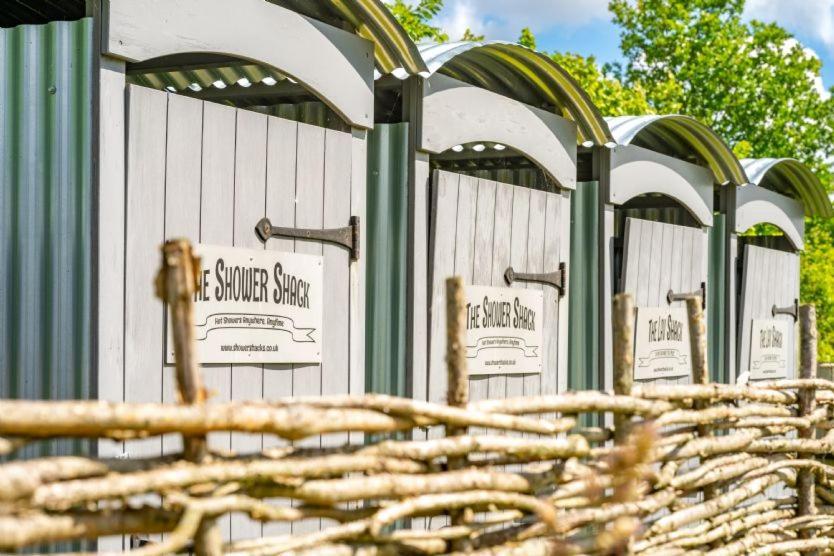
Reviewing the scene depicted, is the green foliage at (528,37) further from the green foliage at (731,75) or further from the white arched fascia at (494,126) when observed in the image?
the white arched fascia at (494,126)

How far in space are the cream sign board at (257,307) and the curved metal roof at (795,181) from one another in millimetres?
5568

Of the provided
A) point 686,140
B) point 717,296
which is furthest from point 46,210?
point 717,296

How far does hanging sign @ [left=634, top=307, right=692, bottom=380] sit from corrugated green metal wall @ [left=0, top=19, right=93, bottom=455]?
4.48 meters

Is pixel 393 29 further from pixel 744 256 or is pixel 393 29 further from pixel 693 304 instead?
pixel 744 256

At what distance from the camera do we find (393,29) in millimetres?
5879

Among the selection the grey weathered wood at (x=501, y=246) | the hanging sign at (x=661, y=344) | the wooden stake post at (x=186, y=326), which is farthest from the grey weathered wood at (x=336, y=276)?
the hanging sign at (x=661, y=344)

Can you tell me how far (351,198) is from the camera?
5695mm

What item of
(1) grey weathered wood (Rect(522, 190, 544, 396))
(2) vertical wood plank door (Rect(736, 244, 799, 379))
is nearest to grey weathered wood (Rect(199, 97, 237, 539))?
(1) grey weathered wood (Rect(522, 190, 544, 396))

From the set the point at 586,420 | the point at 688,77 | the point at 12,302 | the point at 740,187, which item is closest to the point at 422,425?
the point at 12,302

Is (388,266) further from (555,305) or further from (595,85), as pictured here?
(595,85)

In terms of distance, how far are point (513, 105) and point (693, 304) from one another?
1.75m

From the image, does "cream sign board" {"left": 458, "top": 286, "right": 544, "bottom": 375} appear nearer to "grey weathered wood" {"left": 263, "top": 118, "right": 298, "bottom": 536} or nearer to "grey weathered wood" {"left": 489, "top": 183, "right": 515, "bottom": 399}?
"grey weathered wood" {"left": 489, "top": 183, "right": 515, "bottom": 399}

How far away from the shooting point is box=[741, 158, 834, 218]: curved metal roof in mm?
10172

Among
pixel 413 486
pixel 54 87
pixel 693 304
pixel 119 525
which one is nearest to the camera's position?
pixel 119 525
